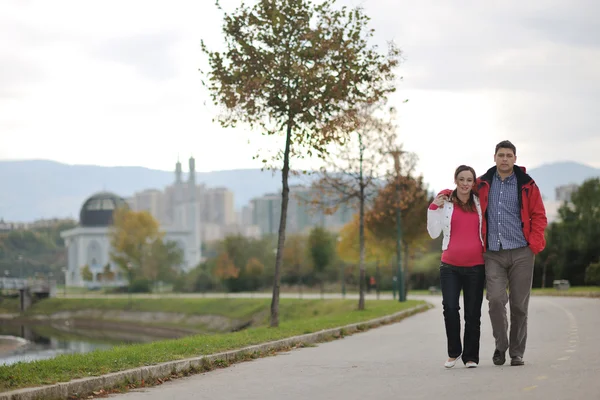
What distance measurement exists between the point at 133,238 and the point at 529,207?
3473 inches

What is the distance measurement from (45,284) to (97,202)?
1647 inches

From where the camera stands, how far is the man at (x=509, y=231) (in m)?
10.1

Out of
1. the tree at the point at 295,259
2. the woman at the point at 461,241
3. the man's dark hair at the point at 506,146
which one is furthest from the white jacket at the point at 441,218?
the tree at the point at 295,259

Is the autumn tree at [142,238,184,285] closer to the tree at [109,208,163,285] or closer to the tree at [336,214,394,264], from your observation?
the tree at [109,208,163,285]

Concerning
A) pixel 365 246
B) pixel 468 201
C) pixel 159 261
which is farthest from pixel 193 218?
pixel 468 201

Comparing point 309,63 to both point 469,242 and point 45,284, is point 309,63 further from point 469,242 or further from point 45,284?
point 45,284

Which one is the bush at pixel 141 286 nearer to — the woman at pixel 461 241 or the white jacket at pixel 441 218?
the woman at pixel 461 241

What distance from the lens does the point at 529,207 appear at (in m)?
10.2

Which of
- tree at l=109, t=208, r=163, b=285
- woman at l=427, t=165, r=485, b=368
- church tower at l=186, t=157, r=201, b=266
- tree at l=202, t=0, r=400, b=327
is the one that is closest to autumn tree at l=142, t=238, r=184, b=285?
tree at l=109, t=208, r=163, b=285

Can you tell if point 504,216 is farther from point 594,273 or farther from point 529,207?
point 594,273

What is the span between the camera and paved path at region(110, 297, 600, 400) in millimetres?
8656

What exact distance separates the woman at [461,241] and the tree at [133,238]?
3387 inches

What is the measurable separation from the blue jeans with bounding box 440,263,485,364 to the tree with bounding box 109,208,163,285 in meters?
85.9

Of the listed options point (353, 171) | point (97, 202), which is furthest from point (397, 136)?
point (97, 202)
